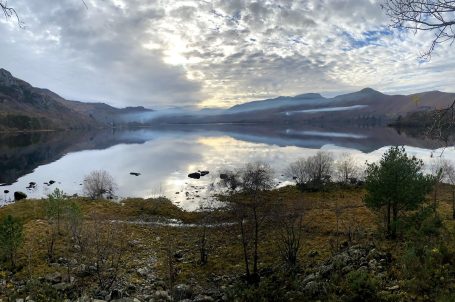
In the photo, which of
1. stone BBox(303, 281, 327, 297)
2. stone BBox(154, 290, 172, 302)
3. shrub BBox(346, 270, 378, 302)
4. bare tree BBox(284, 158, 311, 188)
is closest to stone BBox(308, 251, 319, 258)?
stone BBox(303, 281, 327, 297)

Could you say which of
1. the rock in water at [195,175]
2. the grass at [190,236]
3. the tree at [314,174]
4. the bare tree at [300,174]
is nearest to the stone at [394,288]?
the grass at [190,236]

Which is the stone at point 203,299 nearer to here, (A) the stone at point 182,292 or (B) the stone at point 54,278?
(A) the stone at point 182,292

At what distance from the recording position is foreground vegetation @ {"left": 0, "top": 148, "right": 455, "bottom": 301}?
1700 centimetres

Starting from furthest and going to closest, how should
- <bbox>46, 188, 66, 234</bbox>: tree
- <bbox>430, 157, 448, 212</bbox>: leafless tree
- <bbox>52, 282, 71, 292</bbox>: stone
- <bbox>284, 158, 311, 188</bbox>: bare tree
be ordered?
<bbox>284, 158, 311, 188</bbox>: bare tree
<bbox>46, 188, 66, 234</bbox>: tree
<bbox>430, 157, 448, 212</bbox>: leafless tree
<bbox>52, 282, 71, 292</bbox>: stone

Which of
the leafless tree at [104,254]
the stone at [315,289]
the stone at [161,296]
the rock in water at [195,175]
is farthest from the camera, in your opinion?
the rock in water at [195,175]

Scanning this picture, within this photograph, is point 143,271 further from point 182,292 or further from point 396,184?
Result: point 396,184

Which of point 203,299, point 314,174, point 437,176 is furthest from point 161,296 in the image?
point 314,174

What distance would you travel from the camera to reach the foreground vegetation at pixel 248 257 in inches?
669

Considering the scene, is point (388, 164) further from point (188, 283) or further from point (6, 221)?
point (6, 221)

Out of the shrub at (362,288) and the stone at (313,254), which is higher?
the shrub at (362,288)

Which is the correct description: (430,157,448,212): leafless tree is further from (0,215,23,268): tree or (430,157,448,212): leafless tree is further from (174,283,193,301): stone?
(0,215,23,268): tree

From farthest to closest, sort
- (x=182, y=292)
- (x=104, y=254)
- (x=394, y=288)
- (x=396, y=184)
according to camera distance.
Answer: (x=104, y=254)
(x=396, y=184)
(x=182, y=292)
(x=394, y=288)

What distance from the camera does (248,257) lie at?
32.3 m

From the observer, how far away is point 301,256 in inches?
1199
